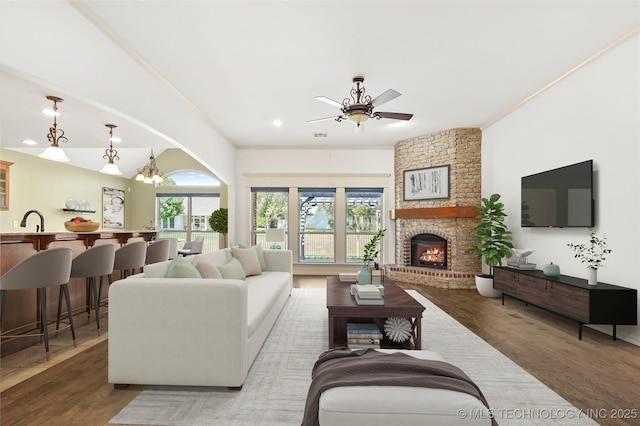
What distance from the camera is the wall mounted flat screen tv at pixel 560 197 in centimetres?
343

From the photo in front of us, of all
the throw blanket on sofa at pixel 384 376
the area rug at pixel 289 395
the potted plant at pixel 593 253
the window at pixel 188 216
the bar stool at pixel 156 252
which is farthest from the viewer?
the window at pixel 188 216

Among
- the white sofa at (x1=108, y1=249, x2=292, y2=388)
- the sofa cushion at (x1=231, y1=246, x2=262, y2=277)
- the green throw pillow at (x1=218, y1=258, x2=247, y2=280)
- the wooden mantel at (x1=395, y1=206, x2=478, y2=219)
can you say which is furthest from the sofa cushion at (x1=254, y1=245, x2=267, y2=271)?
the wooden mantel at (x1=395, y1=206, x2=478, y2=219)

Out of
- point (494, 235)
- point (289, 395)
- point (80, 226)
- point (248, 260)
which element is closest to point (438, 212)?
point (494, 235)

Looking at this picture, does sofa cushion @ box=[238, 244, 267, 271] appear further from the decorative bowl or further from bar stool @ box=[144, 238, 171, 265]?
the decorative bowl

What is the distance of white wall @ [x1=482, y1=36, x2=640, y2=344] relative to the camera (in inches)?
119

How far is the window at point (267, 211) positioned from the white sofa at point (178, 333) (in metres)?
5.23

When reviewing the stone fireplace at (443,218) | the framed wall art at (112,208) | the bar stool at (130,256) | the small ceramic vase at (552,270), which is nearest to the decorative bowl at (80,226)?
the bar stool at (130,256)

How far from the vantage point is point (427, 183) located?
6.21 metres

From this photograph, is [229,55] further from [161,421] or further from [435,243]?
[435,243]

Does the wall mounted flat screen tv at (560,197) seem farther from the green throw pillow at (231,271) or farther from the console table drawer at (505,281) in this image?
the green throw pillow at (231,271)

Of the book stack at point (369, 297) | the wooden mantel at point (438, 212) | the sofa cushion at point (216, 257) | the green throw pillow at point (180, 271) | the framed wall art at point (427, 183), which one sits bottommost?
the book stack at point (369, 297)

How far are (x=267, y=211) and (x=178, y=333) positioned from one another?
536cm

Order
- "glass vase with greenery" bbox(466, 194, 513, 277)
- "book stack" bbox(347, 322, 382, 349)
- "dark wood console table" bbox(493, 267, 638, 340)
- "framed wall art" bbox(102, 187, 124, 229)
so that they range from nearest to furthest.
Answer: "book stack" bbox(347, 322, 382, 349) < "dark wood console table" bbox(493, 267, 638, 340) < "glass vase with greenery" bbox(466, 194, 513, 277) < "framed wall art" bbox(102, 187, 124, 229)

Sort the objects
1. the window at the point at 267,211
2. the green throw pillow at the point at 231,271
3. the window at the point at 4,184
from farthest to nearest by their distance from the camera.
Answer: the window at the point at 267,211
the window at the point at 4,184
the green throw pillow at the point at 231,271
